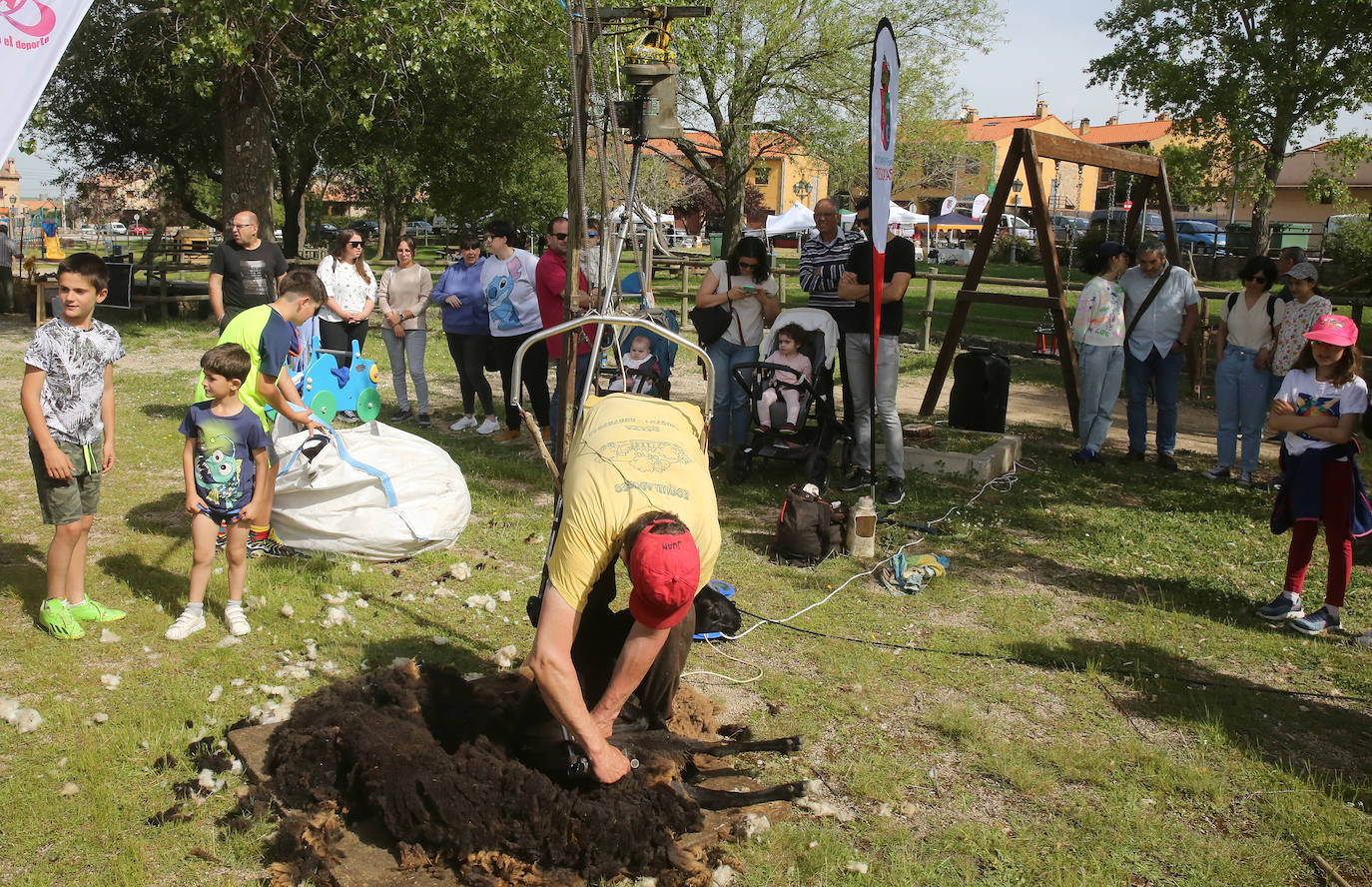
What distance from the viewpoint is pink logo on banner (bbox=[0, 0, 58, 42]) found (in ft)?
9.57

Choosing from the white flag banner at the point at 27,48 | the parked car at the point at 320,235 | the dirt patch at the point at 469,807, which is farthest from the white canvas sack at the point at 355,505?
the parked car at the point at 320,235

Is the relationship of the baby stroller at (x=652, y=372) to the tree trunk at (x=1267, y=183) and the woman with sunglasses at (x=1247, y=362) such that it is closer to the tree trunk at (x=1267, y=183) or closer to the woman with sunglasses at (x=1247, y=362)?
the woman with sunglasses at (x=1247, y=362)

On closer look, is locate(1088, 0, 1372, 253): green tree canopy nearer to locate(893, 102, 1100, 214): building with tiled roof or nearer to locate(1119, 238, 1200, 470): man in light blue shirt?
locate(1119, 238, 1200, 470): man in light blue shirt

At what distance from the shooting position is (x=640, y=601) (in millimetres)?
2953

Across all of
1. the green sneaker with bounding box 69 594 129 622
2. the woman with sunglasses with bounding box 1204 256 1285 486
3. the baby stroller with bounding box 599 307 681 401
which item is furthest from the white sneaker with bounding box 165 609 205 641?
the woman with sunglasses with bounding box 1204 256 1285 486

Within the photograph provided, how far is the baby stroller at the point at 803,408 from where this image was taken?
750cm

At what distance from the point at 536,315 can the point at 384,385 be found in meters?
3.60

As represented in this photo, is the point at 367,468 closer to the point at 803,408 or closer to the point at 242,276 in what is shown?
the point at 242,276

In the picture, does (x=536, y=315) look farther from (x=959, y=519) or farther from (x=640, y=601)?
(x=640, y=601)

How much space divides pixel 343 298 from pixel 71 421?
4.87 m

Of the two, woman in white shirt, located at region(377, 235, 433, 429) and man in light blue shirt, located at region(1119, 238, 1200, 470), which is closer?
man in light blue shirt, located at region(1119, 238, 1200, 470)

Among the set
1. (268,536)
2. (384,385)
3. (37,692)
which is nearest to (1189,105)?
(384,385)

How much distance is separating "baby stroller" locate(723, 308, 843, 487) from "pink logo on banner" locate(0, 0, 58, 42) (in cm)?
512

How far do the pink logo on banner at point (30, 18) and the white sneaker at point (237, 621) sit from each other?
8.63ft
